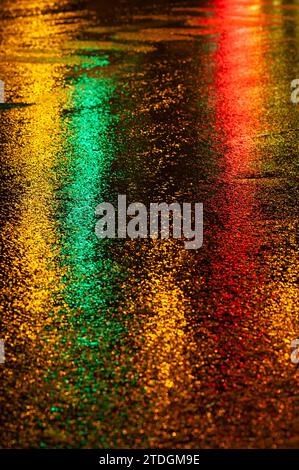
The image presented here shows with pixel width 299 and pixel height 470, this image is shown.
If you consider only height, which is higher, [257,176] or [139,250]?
[257,176]

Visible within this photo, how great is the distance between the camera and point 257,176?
309 inches

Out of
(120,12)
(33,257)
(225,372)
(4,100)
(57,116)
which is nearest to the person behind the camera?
(225,372)

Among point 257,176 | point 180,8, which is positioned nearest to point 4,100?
point 257,176

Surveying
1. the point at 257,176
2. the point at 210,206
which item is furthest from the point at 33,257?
the point at 257,176

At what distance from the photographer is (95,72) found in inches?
487

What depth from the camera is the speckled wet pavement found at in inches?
167

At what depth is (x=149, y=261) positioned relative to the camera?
19.9 ft

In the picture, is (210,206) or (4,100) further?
(4,100)

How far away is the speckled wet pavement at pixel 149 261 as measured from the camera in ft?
14.0
